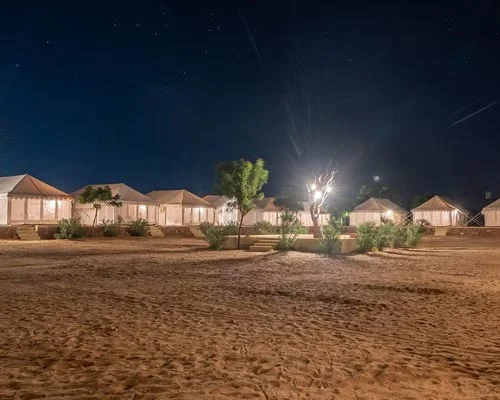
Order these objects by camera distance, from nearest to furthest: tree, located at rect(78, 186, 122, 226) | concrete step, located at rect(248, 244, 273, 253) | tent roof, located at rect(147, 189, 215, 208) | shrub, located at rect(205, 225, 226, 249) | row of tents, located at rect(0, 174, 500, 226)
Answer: concrete step, located at rect(248, 244, 273, 253)
shrub, located at rect(205, 225, 226, 249)
row of tents, located at rect(0, 174, 500, 226)
tree, located at rect(78, 186, 122, 226)
tent roof, located at rect(147, 189, 215, 208)

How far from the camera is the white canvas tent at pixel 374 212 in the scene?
154 feet

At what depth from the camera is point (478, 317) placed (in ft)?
21.5

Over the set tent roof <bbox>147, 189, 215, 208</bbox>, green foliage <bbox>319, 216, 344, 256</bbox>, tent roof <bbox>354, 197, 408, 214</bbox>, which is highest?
tent roof <bbox>147, 189, 215, 208</bbox>

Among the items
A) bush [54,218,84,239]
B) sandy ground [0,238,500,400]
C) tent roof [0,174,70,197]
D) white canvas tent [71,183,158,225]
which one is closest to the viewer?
sandy ground [0,238,500,400]

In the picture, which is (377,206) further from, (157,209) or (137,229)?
(137,229)

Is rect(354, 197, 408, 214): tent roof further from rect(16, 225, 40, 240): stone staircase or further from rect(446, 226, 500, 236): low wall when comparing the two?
rect(16, 225, 40, 240): stone staircase

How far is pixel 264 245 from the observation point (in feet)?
67.7

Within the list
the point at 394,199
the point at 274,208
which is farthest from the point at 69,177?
the point at 394,199

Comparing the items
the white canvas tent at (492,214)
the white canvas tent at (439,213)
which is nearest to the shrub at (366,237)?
the white canvas tent at (439,213)

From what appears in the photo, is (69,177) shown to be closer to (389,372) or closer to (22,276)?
(22,276)

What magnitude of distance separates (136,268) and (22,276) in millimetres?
2924

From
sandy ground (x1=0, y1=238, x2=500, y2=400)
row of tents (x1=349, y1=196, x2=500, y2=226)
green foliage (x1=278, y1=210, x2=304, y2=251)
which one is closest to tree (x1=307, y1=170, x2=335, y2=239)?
green foliage (x1=278, y1=210, x2=304, y2=251)

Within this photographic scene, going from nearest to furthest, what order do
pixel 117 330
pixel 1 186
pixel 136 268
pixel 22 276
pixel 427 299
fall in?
pixel 117 330 < pixel 427 299 < pixel 22 276 < pixel 136 268 < pixel 1 186

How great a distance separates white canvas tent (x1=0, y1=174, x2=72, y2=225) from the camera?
103 ft
